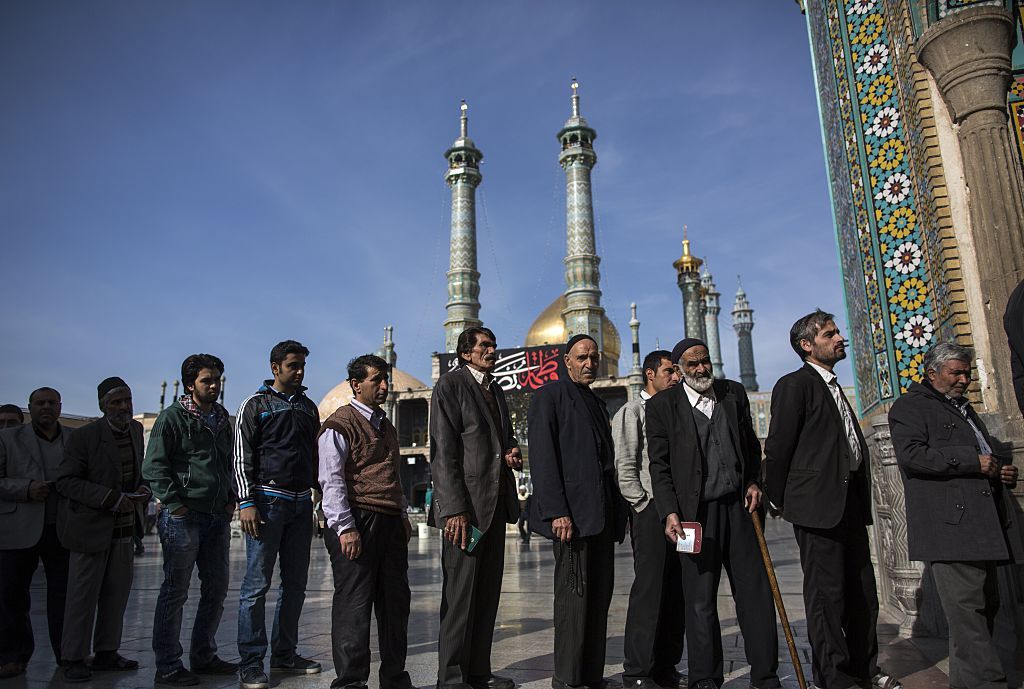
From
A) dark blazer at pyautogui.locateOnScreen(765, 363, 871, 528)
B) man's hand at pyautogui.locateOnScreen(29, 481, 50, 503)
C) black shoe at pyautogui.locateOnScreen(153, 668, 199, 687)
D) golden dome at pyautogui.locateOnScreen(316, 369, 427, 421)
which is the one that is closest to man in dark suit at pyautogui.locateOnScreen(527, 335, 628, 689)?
dark blazer at pyautogui.locateOnScreen(765, 363, 871, 528)

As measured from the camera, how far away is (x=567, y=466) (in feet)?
9.29

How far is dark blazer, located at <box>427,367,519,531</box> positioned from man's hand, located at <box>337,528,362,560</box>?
0.27 m

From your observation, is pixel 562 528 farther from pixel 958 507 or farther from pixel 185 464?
pixel 185 464

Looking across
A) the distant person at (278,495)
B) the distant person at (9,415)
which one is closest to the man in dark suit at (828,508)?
the distant person at (278,495)

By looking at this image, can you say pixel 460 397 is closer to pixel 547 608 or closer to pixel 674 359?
pixel 674 359

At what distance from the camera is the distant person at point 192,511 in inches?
116

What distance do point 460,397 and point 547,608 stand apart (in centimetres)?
240

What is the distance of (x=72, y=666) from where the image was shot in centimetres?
293

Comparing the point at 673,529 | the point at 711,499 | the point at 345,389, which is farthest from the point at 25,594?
the point at 345,389

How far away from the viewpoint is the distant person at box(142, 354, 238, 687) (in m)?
2.95

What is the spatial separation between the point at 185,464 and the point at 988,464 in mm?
3033

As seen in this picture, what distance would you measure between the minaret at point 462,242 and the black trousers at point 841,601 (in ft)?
86.2

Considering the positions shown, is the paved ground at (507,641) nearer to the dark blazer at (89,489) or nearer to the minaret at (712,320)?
the dark blazer at (89,489)

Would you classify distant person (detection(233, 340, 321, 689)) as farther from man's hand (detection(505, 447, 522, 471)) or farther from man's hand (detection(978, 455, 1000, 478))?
man's hand (detection(978, 455, 1000, 478))
